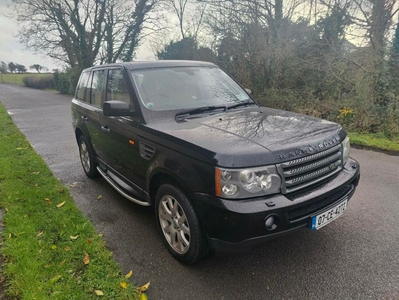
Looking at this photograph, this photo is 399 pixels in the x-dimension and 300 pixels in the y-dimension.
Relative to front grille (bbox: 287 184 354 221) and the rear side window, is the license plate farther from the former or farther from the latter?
the rear side window

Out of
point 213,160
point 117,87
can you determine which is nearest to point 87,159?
point 117,87

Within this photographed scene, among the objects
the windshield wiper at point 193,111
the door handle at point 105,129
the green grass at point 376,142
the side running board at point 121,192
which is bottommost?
the green grass at point 376,142

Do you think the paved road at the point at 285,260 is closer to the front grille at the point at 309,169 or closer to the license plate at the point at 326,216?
the license plate at the point at 326,216

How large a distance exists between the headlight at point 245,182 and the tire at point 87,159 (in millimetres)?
3172

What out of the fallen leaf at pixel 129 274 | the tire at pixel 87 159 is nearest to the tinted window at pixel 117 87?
the tire at pixel 87 159

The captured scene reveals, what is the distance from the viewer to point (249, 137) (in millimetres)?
2400

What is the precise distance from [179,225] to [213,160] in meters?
0.84

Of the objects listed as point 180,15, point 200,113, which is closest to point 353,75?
point 200,113

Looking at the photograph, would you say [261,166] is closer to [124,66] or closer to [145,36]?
[124,66]

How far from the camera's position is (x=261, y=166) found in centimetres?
214

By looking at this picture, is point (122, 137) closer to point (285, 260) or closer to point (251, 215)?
point (251, 215)

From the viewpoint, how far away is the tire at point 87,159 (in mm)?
4748

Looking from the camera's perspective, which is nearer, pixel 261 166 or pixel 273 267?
pixel 261 166

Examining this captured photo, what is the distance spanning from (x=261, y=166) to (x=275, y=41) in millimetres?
11019
